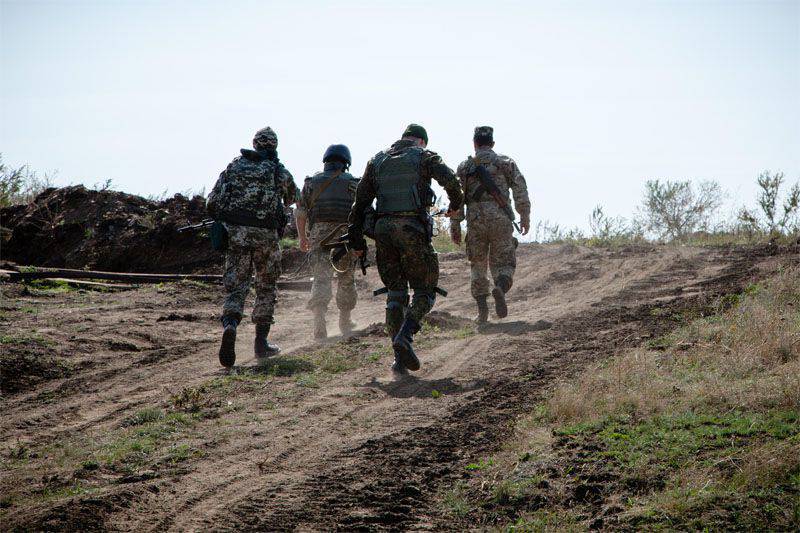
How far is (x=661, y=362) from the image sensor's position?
21.6ft

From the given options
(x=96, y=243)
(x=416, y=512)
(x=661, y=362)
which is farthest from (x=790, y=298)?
(x=96, y=243)

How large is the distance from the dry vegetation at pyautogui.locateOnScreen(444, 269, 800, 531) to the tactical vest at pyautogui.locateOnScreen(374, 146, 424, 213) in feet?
6.97

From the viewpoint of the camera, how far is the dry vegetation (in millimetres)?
3939

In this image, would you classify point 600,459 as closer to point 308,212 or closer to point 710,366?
point 710,366

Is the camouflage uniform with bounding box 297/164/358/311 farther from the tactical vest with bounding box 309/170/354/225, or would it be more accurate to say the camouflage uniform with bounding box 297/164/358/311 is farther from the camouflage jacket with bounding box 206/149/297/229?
the camouflage jacket with bounding box 206/149/297/229

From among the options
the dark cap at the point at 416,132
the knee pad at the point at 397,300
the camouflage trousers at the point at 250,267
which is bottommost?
the knee pad at the point at 397,300

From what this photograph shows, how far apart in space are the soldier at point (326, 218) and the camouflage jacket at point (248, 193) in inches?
38.0

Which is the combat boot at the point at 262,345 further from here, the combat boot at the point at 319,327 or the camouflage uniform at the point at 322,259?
the camouflage uniform at the point at 322,259

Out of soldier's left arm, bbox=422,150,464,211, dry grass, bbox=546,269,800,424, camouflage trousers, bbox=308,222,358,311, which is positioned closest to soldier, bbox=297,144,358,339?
camouflage trousers, bbox=308,222,358,311

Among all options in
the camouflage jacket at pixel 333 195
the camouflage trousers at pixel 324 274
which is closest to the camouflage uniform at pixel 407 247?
the camouflage jacket at pixel 333 195

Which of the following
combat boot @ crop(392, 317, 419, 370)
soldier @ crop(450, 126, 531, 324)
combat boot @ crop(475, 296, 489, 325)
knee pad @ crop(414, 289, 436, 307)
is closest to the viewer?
combat boot @ crop(392, 317, 419, 370)

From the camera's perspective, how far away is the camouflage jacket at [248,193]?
7.92m

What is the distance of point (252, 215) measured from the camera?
313 inches

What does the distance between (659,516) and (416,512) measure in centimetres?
125
